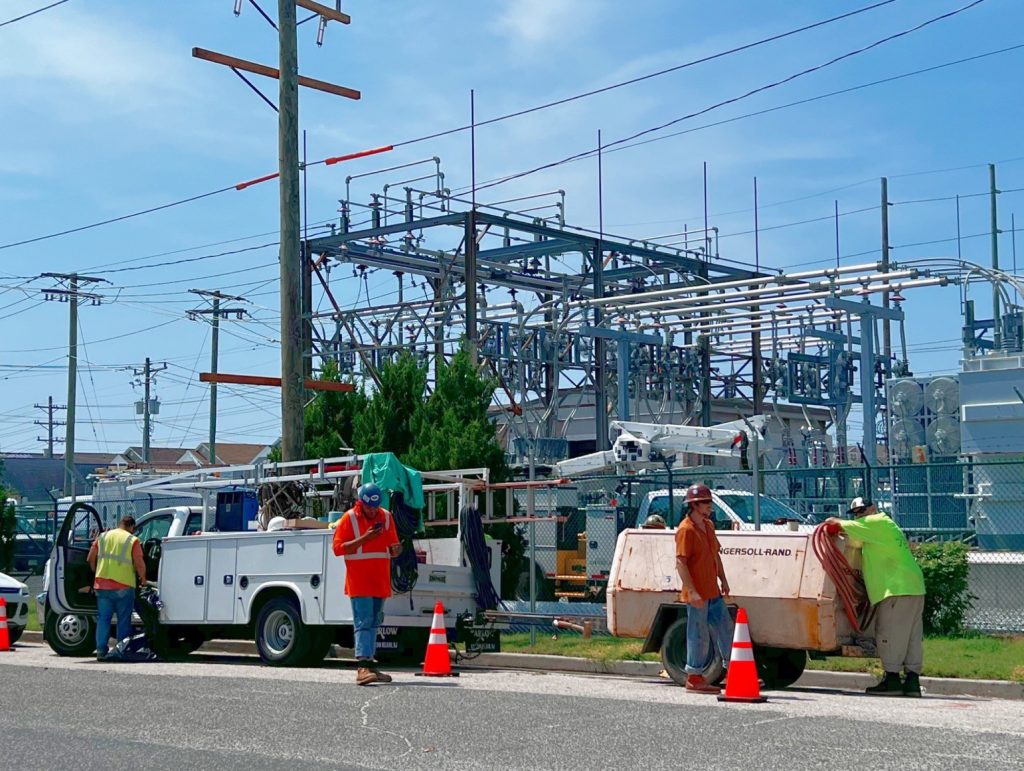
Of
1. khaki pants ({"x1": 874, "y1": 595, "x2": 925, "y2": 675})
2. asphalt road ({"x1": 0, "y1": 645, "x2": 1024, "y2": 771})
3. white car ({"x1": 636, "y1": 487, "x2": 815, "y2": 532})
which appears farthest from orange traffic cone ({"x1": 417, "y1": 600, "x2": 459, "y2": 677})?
white car ({"x1": 636, "y1": 487, "x2": 815, "y2": 532})

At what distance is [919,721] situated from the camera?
1000 cm

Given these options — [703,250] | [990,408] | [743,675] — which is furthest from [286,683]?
[703,250]

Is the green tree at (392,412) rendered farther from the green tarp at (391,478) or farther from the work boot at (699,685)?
the work boot at (699,685)

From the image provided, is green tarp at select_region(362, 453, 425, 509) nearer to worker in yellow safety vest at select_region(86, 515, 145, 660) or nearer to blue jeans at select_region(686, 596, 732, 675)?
worker in yellow safety vest at select_region(86, 515, 145, 660)

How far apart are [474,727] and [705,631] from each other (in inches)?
129

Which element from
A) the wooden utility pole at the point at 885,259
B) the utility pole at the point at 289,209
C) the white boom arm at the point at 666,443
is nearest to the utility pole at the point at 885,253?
the wooden utility pole at the point at 885,259

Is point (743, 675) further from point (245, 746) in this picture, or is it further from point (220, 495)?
point (220, 495)

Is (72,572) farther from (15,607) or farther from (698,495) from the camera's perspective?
(698,495)

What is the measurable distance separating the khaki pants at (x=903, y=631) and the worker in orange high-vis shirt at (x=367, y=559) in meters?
4.44

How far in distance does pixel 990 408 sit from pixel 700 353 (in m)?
15.6

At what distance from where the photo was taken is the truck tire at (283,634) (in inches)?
605

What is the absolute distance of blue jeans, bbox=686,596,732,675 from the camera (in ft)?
40.2

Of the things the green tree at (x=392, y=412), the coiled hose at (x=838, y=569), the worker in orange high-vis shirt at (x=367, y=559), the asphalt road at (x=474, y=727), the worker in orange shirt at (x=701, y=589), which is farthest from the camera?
the green tree at (x=392, y=412)

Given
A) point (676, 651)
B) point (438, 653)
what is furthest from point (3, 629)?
point (676, 651)
